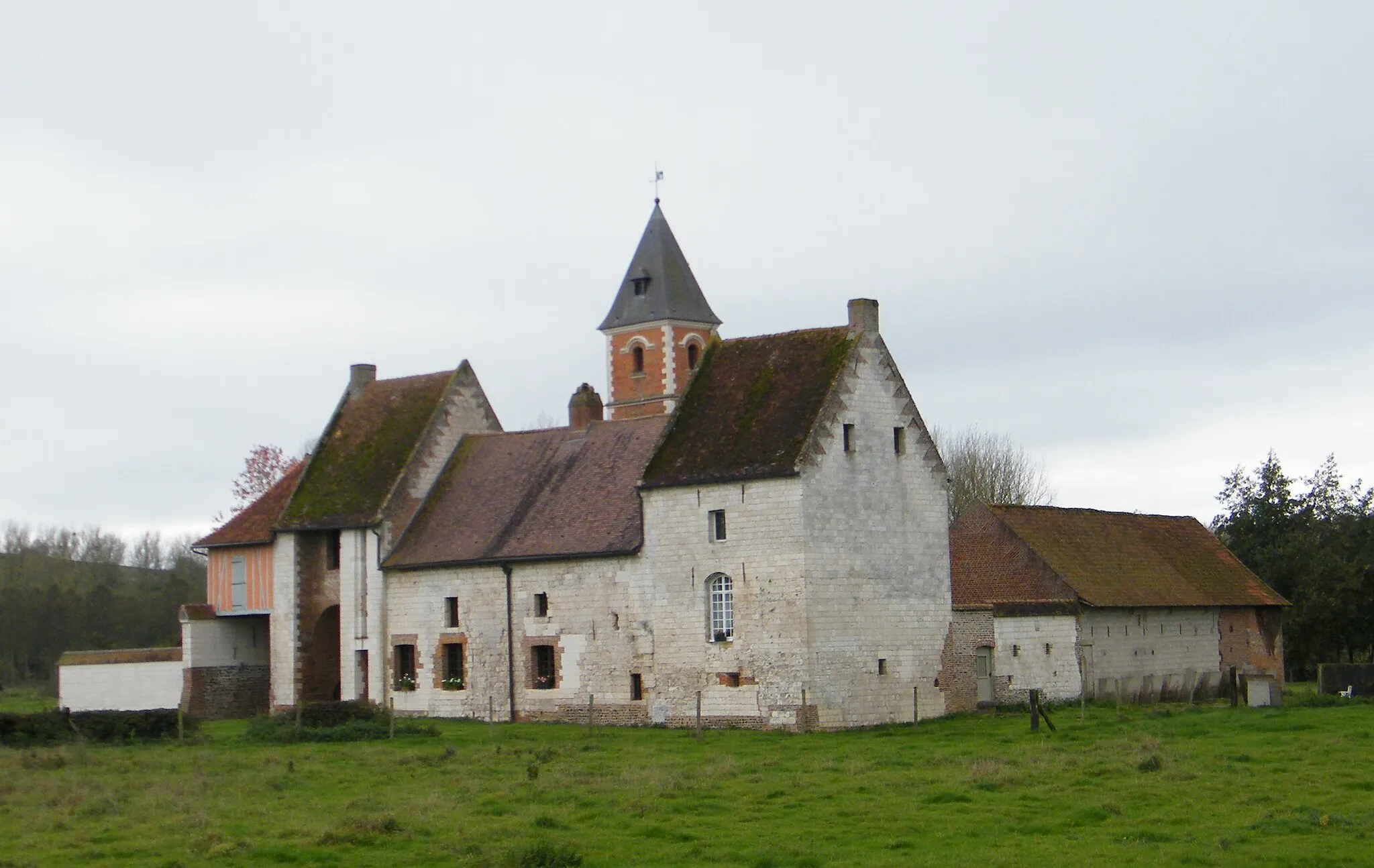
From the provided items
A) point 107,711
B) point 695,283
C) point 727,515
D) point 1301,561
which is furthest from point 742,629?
point 695,283

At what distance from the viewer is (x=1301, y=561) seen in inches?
A: 2250

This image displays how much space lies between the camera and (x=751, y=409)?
39.3m

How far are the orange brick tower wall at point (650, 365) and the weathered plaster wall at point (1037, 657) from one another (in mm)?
26230

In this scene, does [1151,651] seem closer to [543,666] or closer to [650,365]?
[543,666]

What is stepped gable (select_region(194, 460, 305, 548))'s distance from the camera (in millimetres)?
47906

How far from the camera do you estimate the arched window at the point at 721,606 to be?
38094 millimetres

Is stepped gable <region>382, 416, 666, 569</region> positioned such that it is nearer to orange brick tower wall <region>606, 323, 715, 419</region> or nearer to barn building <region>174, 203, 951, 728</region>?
barn building <region>174, 203, 951, 728</region>

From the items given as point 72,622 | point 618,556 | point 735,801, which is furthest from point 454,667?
point 72,622

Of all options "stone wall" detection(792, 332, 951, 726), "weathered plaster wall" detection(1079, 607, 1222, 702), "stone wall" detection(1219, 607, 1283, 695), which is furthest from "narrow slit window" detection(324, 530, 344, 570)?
"stone wall" detection(1219, 607, 1283, 695)

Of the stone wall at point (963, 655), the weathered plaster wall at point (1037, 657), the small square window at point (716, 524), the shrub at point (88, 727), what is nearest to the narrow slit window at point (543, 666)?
the small square window at point (716, 524)

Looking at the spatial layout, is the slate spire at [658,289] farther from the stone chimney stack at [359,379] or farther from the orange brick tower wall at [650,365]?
the stone chimney stack at [359,379]

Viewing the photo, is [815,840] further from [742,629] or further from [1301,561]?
[1301,561]

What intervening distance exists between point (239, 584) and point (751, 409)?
17860 millimetres

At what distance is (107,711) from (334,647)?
10.8 meters
